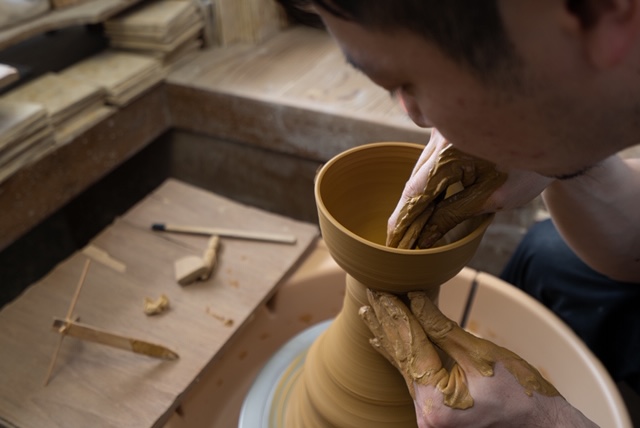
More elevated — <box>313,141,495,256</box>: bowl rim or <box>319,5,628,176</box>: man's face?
<box>319,5,628,176</box>: man's face

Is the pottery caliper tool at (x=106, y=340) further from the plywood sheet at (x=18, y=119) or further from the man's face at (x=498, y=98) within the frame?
the man's face at (x=498, y=98)

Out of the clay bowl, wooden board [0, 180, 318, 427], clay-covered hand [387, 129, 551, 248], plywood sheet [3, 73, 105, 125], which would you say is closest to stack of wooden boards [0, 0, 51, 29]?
plywood sheet [3, 73, 105, 125]

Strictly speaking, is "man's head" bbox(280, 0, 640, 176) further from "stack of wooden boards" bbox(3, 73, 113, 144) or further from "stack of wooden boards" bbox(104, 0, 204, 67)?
"stack of wooden boards" bbox(104, 0, 204, 67)

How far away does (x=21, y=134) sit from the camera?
63.5 inches

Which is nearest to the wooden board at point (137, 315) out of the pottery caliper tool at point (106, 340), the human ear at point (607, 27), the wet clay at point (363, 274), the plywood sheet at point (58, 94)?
the pottery caliper tool at point (106, 340)

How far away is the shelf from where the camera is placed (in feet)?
5.80

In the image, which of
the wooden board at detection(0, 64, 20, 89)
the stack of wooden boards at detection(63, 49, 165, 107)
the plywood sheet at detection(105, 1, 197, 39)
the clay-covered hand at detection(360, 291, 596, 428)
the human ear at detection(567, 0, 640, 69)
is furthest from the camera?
the plywood sheet at detection(105, 1, 197, 39)

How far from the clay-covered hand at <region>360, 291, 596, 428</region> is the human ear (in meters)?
0.47

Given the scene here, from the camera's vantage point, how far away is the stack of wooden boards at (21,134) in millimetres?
1578

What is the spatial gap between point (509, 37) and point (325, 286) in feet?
3.28

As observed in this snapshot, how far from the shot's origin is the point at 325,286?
144cm

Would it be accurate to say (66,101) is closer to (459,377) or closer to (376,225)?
(376,225)

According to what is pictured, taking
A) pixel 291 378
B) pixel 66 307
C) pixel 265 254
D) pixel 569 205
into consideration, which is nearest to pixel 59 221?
pixel 66 307

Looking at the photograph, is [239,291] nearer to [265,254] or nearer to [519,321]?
[265,254]
